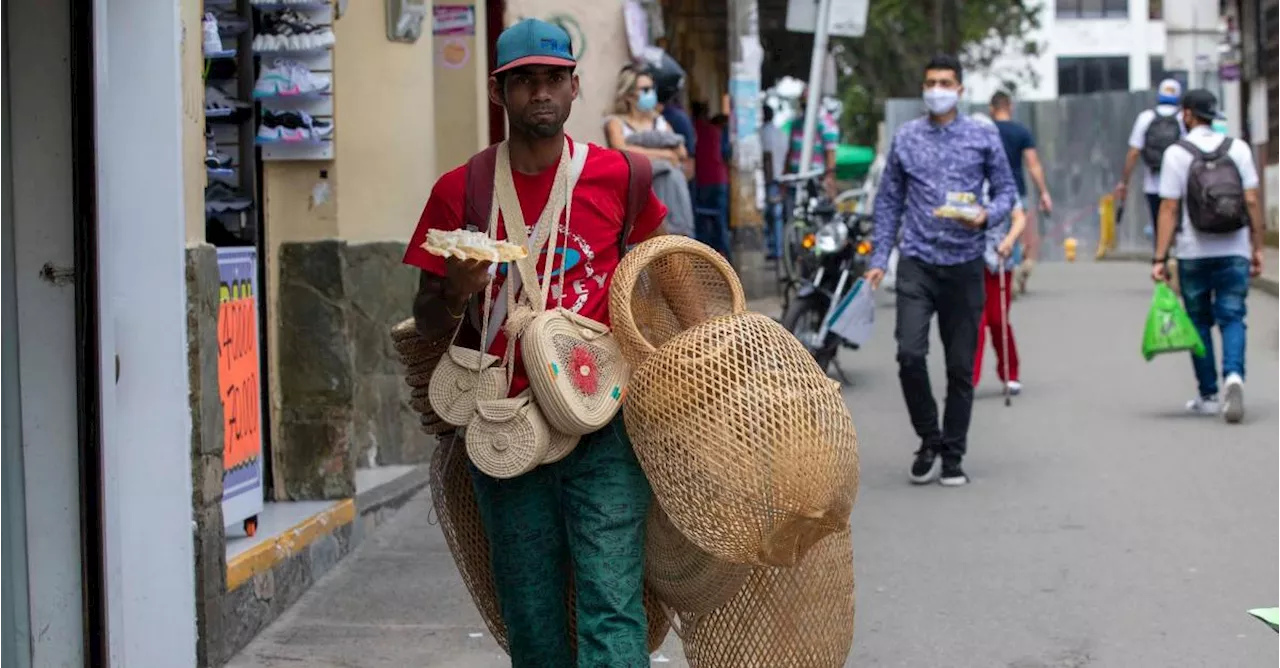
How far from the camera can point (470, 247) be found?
415 cm

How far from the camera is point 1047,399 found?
12633mm

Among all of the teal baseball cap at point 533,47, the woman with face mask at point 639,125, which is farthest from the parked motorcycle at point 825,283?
the teal baseball cap at point 533,47

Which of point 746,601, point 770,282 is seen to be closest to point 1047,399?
point 746,601

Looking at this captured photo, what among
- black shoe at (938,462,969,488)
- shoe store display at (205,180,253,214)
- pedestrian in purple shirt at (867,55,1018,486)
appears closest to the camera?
shoe store display at (205,180,253,214)

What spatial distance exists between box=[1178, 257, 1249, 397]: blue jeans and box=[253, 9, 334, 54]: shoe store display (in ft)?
18.0

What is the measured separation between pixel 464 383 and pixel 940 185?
193 inches

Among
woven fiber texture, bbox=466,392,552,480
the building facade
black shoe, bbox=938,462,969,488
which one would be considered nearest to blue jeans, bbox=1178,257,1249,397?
black shoe, bbox=938,462,969,488

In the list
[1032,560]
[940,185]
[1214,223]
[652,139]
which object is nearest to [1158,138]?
[1214,223]

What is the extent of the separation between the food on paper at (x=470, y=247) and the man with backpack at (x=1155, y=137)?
14823mm

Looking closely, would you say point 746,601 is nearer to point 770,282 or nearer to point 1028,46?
point 770,282

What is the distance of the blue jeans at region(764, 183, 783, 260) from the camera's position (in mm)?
24984

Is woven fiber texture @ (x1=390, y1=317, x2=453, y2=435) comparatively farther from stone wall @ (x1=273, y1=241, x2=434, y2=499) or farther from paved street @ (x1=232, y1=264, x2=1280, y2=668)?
stone wall @ (x1=273, y1=241, x2=434, y2=499)

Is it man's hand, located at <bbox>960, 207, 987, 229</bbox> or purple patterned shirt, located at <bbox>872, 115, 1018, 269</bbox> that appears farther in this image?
purple patterned shirt, located at <bbox>872, 115, 1018, 269</bbox>

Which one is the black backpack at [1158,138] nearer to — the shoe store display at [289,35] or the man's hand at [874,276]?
the man's hand at [874,276]
